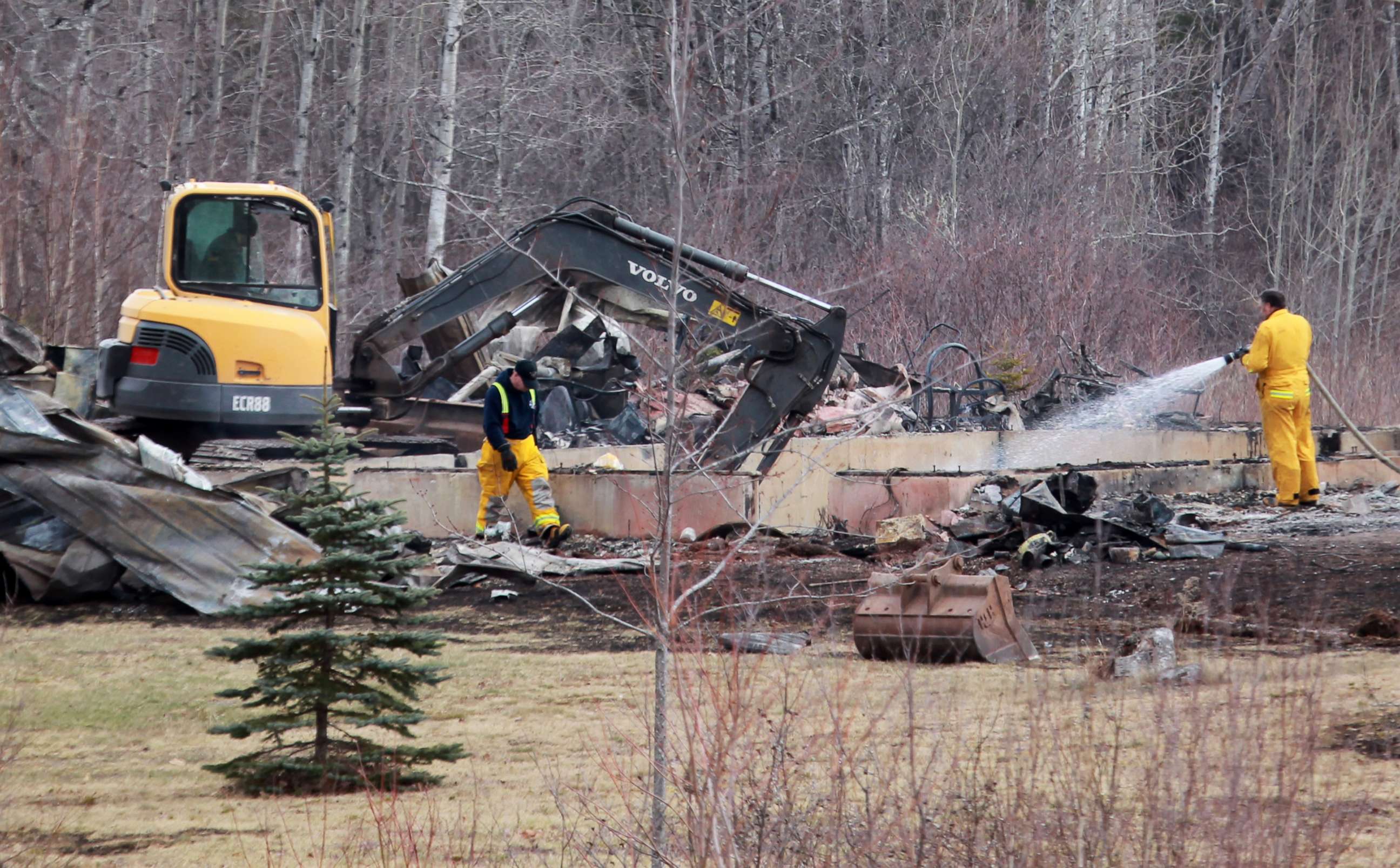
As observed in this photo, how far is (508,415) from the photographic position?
14.4 m

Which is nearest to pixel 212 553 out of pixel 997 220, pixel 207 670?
pixel 207 670

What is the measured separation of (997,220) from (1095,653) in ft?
87.8

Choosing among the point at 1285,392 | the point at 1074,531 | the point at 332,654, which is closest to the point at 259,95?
the point at 1285,392

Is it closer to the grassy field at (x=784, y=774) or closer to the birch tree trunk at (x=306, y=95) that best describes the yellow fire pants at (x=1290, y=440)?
the grassy field at (x=784, y=774)

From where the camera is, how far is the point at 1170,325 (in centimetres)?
3581

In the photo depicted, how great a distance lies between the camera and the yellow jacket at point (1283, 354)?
1636 centimetres

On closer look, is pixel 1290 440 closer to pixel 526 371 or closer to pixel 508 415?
pixel 526 371

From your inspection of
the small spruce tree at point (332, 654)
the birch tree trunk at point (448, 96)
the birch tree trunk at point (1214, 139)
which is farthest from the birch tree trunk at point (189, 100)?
the birch tree trunk at point (1214, 139)

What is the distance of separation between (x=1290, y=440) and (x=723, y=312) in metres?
6.15

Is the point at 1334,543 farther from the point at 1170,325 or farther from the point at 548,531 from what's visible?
the point at 1170,325

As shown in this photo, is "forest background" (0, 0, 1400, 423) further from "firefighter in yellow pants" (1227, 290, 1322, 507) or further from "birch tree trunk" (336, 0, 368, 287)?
"firefighter in yellow pants" (1227, 290, 1322, 507)

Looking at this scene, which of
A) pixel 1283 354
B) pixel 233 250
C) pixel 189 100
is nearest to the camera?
pixel 233 250

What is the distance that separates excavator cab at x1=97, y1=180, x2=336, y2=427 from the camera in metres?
14.2

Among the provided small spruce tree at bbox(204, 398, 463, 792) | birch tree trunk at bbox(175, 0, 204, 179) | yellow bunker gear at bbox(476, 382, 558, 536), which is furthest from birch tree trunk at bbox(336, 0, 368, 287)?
small spruce tree at bbox(204, 398, 463, 792)
